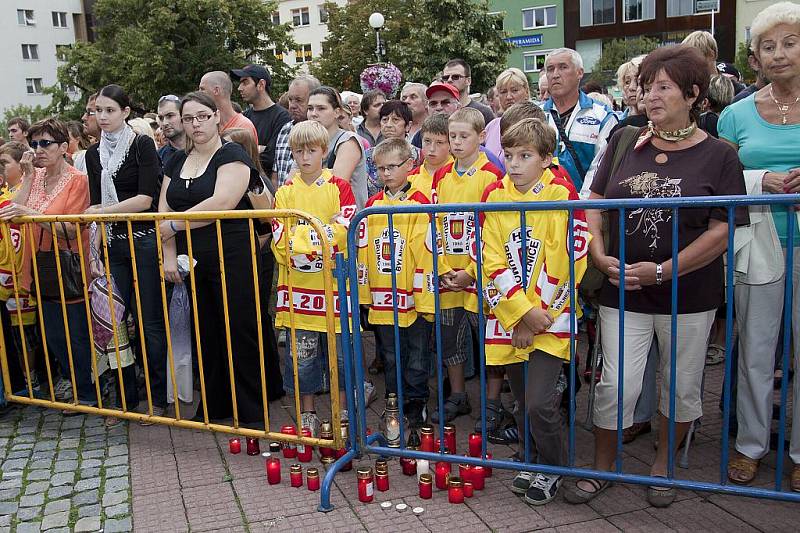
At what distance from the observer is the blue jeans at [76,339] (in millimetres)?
5504

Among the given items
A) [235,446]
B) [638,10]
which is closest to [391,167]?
[235,446]

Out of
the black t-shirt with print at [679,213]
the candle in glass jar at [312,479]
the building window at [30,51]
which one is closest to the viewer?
the black t-shirt with print at [679,213]

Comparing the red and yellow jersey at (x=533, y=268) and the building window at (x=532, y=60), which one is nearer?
the red and yellow jersey at (x=533, y=268)

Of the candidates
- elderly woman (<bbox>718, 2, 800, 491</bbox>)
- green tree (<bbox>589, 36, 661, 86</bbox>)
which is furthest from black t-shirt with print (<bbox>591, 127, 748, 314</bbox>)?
green tree (<bbox>589, 36, 661, 86</bbox>)

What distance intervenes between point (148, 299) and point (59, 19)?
220 feet

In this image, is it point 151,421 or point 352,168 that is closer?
point 151,421

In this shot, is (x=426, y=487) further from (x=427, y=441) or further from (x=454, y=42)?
(x=454, y=42)

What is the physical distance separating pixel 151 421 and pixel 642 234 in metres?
3.31

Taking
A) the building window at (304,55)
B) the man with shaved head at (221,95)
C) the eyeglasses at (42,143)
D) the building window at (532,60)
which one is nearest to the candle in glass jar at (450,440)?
the eyeglasses at (42,143)

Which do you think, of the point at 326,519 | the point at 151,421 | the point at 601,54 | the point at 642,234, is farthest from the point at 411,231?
the point at 601,54

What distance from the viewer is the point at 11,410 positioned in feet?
19.2

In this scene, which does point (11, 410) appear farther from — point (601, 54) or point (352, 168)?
point (601, 54)

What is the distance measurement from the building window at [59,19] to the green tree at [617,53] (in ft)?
146

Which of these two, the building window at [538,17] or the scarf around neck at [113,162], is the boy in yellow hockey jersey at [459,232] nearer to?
the scarf around neck at [113,162]
